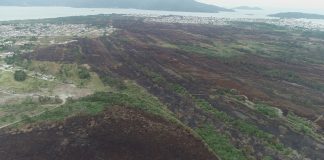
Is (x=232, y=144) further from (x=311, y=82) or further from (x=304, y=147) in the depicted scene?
(x=311, y=82)

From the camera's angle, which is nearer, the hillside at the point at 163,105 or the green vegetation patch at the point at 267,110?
the hillside at the point at 163,105

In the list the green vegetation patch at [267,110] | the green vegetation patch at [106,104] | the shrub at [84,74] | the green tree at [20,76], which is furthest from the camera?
the shrub at [84,74]

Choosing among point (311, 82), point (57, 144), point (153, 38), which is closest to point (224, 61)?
point (311, 82)

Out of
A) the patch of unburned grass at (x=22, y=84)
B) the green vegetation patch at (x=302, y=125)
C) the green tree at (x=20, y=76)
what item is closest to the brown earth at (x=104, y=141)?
the green vegetation patch at (x=302, y=125)

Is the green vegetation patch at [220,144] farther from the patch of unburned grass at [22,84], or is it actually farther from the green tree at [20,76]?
the green tree at [20,76]

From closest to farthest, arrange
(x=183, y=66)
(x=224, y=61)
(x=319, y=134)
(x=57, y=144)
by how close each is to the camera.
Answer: (x=57, y=144) < (x=319, y=134) < (x=183, y=66) < (x=224, y=61)

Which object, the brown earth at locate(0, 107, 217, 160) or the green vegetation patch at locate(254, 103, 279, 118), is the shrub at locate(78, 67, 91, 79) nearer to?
the brown earth at locate(0, 107, 217, 160)

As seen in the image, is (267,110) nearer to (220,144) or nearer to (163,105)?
(163,105)

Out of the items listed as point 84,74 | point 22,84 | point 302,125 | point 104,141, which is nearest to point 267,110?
point 302,125
